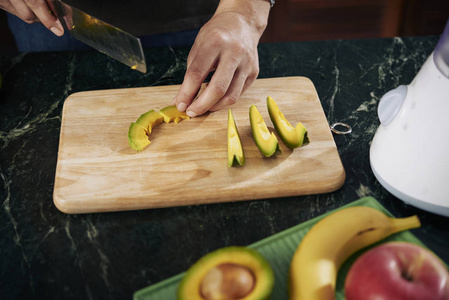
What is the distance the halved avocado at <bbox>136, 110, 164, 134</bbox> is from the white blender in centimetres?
65

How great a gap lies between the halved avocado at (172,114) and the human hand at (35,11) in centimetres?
51

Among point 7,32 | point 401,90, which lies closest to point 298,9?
point 7,32

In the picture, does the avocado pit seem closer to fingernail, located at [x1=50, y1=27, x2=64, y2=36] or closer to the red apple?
the red apple

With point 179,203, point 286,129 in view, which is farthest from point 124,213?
point 286,129

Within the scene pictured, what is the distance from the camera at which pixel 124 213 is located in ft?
3.54

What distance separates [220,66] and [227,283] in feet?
2.39

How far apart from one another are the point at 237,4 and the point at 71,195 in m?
0.85

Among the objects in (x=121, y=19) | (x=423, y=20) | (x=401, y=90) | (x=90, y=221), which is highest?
(x=401, y=90)

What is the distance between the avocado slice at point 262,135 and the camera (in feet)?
3.75

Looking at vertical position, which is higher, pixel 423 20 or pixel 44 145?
pixel 44 145

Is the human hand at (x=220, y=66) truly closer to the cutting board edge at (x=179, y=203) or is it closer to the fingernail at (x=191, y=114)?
the fingernail at (x=191, y=114)

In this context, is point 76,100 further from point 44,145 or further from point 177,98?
point 177,98

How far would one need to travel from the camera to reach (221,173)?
1130 mm

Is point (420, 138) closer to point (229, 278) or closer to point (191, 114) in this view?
point (229, 278)
